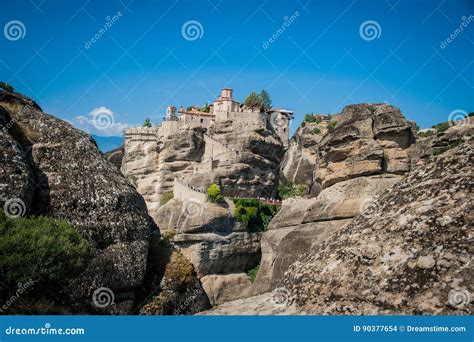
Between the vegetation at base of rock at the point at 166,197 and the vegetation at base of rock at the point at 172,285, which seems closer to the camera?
the vegetation at base of rock at the point at 172,285

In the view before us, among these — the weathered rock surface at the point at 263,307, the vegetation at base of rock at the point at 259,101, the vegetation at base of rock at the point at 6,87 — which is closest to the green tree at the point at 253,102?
the vegetation at base of rock at the point at 259,101

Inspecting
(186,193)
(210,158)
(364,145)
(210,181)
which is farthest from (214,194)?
(364,145)

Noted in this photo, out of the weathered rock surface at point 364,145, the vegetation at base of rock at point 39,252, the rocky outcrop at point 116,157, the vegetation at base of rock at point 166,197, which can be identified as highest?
the rocky outcrop at point 116,157

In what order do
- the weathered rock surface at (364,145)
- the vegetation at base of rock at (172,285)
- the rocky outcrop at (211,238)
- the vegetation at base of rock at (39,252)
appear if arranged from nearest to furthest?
1. the vegetation at base of rock at (39,252)
2. the vegetation at base of rock at (172,285)
3. the weathered rock surface at (364,145)
4. the rocky outcrop at (211,238)

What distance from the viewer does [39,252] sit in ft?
39.9

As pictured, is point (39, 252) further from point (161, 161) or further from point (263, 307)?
point (161, 161)

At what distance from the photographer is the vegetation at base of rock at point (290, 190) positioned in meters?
68.3

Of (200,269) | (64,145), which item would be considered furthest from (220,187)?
(64,145)

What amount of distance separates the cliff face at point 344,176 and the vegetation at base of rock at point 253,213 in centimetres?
1026

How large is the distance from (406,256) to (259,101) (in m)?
77.1

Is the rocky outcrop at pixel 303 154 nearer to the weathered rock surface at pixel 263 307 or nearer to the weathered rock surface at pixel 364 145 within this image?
the weathered rock surface at pixel 364 145

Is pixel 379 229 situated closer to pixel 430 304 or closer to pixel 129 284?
pixel 430 304

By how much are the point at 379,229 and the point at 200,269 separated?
4556 cm

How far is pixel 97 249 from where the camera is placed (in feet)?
48.6
